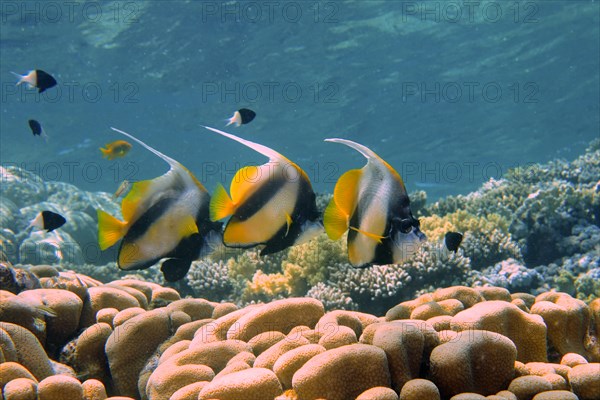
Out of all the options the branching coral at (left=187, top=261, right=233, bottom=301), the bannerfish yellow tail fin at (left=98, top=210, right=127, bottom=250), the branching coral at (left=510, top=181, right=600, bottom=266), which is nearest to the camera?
the bannerfish yellow tail fin at (left=98, top=210, right=127, bottom=250)

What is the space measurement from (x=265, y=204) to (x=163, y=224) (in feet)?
1.83

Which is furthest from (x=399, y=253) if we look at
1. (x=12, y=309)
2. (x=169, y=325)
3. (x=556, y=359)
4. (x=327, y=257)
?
(x=327, y=257)

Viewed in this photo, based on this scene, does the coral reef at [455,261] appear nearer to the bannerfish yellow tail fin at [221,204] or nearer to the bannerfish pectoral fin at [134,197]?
the bannerfish pectoral fin at [134,197]

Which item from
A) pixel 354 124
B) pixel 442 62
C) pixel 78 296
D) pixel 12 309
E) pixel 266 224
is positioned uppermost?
pixel 266 224

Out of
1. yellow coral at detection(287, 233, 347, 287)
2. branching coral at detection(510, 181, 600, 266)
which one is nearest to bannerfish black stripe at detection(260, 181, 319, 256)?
yellow coral at detection(287, 233, 347, 287)

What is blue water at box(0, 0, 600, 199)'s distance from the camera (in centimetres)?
1884

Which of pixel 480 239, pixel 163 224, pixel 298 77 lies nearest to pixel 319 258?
pixel 480 239

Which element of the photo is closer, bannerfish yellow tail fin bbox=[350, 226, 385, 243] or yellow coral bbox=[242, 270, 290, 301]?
bannerfish yellow tail fin bbox=[350, 226, 385, 243]

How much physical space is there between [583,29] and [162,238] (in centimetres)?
2728

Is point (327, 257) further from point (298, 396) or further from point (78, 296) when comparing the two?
point (298, 396)

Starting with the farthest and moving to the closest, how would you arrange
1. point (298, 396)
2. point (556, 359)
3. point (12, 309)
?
1. point (12, 309)
2. point (556, 359)
3. point (298, 396)

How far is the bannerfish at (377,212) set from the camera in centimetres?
214

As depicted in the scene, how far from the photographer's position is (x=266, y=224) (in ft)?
6.85

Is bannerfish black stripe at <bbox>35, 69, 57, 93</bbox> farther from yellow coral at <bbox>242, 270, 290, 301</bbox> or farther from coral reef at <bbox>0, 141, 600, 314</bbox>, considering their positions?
yellow coral at <bbox>242, 270, 290, 301</bbox>
